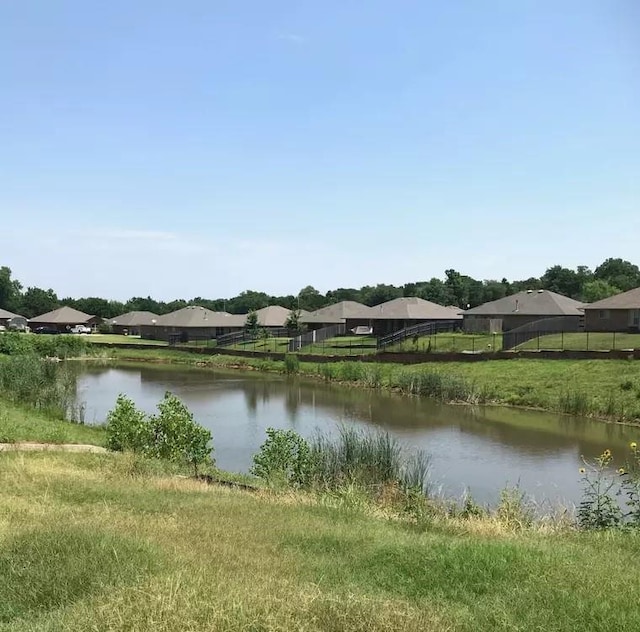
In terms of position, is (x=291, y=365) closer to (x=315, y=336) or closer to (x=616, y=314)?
(x=315, y=336)

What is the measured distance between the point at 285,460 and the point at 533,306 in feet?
144

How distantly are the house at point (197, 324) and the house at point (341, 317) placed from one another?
8.87m

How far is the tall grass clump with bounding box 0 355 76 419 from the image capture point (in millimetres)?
23453

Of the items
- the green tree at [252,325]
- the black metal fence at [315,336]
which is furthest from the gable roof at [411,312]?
the green tree at [252,325]

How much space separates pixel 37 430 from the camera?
53.8ft

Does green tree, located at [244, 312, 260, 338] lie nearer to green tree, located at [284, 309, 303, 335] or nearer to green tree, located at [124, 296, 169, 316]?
green tree, located at [284, 309, 303, 335]

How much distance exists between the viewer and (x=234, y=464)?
58.4 feet

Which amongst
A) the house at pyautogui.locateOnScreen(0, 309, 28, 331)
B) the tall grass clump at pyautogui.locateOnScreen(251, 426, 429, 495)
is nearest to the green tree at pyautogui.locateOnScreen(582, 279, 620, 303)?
→ the tall grass clump at pyautogui.locateOnScreen(251, 426, 429, 495)

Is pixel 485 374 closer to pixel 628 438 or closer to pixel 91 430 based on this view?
pixel 628 438

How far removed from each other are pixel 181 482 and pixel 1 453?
150 inches

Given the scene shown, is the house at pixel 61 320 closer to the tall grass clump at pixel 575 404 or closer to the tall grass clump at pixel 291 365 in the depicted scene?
the tall grass clump at pixel 291 365

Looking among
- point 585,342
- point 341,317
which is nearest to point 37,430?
point 585,342

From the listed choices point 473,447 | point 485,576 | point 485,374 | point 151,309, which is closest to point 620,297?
point 485,374

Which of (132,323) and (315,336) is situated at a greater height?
(132,323)
